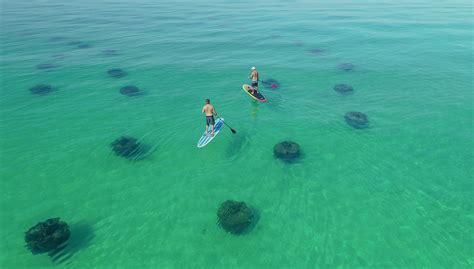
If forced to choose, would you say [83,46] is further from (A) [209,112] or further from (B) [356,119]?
(B) [356,119]

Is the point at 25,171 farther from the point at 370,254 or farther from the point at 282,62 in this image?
the point at 282,62

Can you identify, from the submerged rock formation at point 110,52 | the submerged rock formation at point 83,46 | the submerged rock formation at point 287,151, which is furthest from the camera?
the submerged rock formation at point 83,46

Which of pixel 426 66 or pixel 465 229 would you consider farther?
pixel 426 66

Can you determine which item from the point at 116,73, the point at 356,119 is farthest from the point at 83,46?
the point at 356,119

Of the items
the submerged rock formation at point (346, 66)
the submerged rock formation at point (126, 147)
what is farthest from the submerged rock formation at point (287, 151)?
the submerged rock formation at point (346, 66)

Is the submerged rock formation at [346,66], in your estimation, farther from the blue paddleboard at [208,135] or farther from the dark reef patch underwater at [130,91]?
the dark reef patch underwater at [130,91]

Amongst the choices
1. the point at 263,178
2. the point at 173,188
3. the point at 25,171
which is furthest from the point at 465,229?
the point at 25,171

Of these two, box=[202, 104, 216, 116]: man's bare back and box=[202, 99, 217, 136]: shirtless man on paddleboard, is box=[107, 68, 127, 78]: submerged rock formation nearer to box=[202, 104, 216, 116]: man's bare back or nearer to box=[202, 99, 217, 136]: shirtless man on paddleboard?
box=[202, 99, 217, 136]: shirtless man on paddleboard
